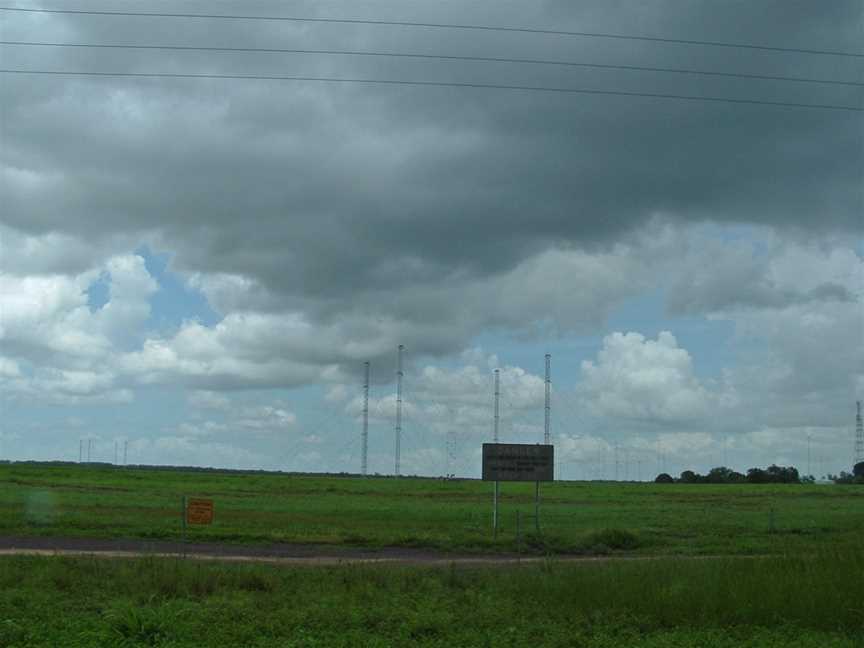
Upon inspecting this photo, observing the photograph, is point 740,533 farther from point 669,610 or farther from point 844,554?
point 669,610

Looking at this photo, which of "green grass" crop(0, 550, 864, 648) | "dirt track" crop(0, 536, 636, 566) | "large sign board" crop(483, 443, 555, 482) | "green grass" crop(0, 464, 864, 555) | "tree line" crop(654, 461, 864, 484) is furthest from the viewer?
"tree line" crop(654, 461, 864, 484)

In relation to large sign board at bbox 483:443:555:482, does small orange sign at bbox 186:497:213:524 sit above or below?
below

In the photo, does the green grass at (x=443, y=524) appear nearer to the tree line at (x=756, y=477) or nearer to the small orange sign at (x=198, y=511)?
the small orange sign at (x=198, y=511)

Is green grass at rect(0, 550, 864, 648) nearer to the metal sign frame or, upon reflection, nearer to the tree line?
the metal sign frame

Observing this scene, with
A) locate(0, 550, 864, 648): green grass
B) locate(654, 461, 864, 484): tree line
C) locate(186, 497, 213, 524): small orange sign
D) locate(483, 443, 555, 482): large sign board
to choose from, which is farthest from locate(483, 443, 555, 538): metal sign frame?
locate(654, 461, 864, 484): tree line

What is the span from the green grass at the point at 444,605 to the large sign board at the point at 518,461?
17458 mm

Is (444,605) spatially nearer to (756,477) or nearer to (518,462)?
(518,462)

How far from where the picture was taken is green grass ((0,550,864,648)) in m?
14.2

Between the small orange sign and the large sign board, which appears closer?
the small orange sign

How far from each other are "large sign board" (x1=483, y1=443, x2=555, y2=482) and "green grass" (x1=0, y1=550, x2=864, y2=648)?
17.5m

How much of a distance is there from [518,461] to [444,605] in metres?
22.3

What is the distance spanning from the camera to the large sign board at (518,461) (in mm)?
38500

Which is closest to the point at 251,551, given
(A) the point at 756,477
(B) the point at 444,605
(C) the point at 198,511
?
(C) the point at 198,511

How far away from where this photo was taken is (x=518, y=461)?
127 feet
